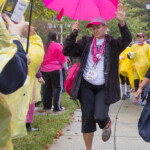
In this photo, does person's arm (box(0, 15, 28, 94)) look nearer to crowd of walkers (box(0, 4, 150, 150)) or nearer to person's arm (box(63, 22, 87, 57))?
crowd of walkers (box(0, 4, 150, 150))

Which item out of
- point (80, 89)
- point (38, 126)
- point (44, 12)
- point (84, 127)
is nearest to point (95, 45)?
point (80, 89)

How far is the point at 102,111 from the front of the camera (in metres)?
3.48

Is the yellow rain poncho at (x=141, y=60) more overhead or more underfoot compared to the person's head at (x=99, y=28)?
more underfoot

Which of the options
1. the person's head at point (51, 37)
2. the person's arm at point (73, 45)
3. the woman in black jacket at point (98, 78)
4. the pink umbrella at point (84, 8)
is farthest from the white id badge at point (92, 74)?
the person's head at point (51, 37)

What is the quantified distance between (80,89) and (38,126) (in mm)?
2077

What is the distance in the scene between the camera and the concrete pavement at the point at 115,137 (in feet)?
14.1

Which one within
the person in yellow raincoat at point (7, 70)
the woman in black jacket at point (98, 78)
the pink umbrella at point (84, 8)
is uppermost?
the pink umbrella at point (84, 8)

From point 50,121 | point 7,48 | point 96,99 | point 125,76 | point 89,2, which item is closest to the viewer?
point 7,48

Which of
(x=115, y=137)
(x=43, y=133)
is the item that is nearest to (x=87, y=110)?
(x=115, y=137)

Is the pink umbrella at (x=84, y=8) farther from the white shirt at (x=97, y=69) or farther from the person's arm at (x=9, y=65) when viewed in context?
the person's arm at (x=9, y=65)

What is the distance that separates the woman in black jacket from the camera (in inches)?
139

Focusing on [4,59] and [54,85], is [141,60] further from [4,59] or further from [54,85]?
[4,59]

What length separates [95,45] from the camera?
3736 millimetres

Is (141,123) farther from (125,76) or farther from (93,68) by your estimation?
(125,76)
